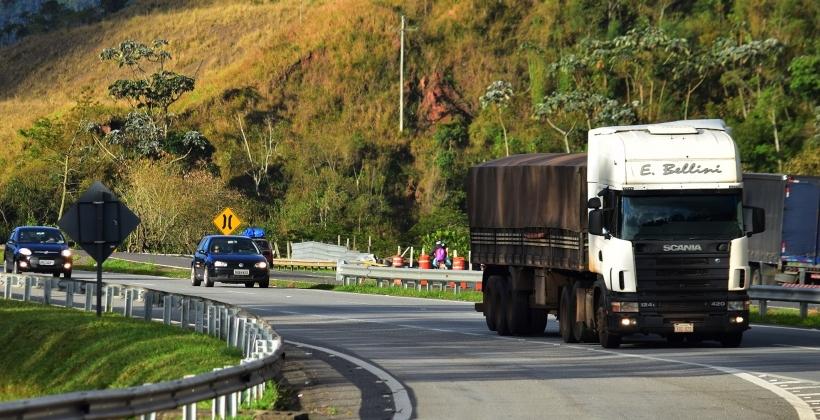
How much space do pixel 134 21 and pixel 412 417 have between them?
424 ft

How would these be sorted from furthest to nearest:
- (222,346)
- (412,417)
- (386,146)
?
(386,146) → (222,346) → (412,417)

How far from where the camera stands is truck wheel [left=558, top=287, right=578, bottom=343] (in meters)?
25.3

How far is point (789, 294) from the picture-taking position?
31.0m

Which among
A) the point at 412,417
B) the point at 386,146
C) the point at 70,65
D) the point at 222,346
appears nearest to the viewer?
the point at 412,417

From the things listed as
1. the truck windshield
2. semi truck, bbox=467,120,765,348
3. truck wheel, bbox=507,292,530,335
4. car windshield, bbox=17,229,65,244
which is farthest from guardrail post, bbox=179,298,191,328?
car windshield, bbox=17,229,65,244

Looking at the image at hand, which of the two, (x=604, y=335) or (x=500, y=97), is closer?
(x=604, y=335)

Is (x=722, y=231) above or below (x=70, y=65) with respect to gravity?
below

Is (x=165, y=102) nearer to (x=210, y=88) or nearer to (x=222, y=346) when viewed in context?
(x=210, y=88)

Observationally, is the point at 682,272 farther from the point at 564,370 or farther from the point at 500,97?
the point at 500,97

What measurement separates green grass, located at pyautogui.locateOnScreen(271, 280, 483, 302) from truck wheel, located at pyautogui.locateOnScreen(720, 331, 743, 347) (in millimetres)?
18457

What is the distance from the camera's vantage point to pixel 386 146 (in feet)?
340

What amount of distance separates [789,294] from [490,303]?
5975 millimetres

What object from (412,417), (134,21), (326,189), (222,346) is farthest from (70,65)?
(412,417)

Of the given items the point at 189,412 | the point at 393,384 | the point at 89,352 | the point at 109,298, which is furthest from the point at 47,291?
the point at 189,412
